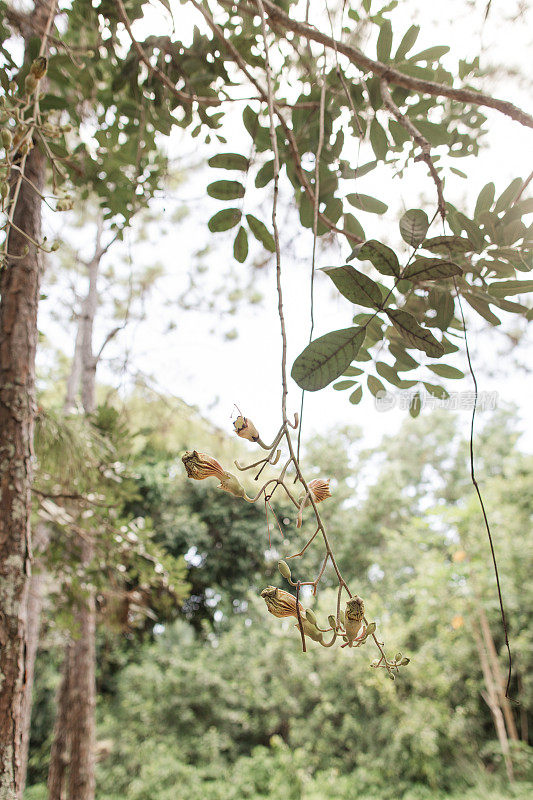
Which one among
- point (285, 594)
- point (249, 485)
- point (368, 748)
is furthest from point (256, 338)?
point (285, 594)

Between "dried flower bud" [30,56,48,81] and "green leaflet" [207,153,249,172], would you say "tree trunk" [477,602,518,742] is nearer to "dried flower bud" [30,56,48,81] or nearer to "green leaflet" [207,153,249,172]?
"green leaflet" [207,153,249,172]

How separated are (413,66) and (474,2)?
829 mm

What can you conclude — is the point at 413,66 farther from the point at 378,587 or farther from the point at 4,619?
the point at 378,587

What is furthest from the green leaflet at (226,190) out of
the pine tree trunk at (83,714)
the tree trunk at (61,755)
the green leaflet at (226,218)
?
the tree trunk at (61,755)

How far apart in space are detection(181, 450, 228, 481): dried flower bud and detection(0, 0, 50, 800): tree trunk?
22cm

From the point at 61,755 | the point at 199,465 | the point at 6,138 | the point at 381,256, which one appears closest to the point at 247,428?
the point at 199,465

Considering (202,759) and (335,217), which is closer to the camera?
(335,217)

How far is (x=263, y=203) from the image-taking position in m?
1.62

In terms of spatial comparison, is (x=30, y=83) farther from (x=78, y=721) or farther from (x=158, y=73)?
(x=78, y=721)

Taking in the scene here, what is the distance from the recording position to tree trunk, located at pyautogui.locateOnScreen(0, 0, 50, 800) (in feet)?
1.71

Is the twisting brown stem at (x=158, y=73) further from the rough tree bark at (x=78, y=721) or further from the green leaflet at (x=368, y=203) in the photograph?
the rough tree bark at (x=78, y=721)

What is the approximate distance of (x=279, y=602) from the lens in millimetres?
276

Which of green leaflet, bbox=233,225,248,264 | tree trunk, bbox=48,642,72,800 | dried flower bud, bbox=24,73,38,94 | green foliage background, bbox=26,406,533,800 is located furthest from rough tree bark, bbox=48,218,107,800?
dried flower bud, bbox=24,73,38,94

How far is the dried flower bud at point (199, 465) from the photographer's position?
11.4 inches
